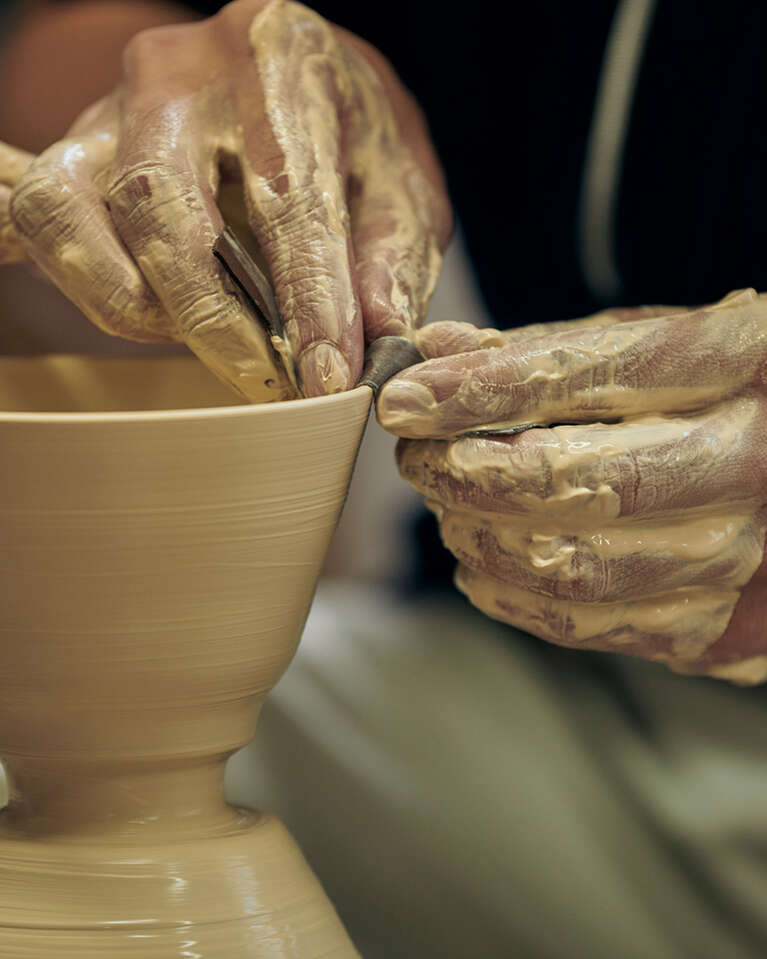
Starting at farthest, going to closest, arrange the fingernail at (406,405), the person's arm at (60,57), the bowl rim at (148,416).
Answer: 1. the person's arm at (60,57)
2. the fingernail at (406,405)
3. the bowl rim at (148,416)

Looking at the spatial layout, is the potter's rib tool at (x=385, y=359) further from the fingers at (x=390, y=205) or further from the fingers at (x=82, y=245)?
the fingers at (x=82, y=245)

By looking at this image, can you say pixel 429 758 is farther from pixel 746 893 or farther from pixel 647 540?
pixel 647 540

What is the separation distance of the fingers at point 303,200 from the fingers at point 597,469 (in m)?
0.10

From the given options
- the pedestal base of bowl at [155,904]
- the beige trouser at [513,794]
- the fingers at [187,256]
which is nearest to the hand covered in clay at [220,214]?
the fingers at [187,256]

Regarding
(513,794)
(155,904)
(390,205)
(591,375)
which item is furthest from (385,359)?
(513,794)

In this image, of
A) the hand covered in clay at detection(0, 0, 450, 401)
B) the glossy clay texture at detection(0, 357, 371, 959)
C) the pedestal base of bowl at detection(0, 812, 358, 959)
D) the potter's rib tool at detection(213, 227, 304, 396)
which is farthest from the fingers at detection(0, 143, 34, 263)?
the pedestal base of bowl at detection(0, 812, 358, 959)

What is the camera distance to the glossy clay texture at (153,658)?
0.58 meters

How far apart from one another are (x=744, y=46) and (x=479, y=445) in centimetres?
82

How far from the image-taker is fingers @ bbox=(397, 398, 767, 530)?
707 mm

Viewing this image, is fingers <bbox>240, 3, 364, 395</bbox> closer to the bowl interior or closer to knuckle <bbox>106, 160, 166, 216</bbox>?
knuckle <bbox>106, 160, 166, 216</bbox>

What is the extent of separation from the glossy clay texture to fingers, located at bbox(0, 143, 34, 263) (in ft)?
1.61

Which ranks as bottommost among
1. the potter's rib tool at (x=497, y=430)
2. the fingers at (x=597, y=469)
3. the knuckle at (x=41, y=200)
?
the fingers at (x=597, y=469)

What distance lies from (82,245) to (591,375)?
16.1 inches

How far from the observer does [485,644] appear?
4.38ft
